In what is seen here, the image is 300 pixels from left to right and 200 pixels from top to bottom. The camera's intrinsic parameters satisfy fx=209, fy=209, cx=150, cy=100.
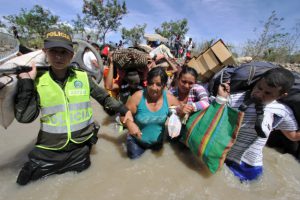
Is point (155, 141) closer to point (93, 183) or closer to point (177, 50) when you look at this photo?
point (93, 183)

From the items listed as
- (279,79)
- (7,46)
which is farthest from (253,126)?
(7,46)

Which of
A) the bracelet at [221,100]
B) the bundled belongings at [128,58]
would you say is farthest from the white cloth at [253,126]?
the bundled belongings at [128,58]

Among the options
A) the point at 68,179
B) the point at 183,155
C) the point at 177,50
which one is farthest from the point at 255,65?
the point at 177,50

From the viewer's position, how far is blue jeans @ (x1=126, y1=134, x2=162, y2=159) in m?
2.42

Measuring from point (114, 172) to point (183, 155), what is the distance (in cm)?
81

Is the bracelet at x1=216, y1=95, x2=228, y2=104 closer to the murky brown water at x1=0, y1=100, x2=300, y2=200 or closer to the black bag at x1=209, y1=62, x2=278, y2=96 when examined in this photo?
the black bag at x1=209, y1=62, x2=278, y2=96

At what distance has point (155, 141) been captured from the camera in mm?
2426

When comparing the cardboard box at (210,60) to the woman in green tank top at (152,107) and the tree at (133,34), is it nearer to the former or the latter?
the woman in green tank top at (152,107)

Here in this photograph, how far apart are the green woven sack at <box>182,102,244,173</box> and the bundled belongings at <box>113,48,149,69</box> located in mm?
1431

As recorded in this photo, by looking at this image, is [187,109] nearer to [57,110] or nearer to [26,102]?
[57,110]

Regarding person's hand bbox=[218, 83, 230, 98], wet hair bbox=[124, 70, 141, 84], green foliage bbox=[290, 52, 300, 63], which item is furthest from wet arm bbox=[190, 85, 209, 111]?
green foliage bbox=[290, 52, 300, 63]

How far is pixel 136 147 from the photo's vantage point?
8.01ft

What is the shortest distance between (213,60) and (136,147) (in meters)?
1.96

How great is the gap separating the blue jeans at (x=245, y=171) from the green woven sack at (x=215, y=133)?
31 cm
